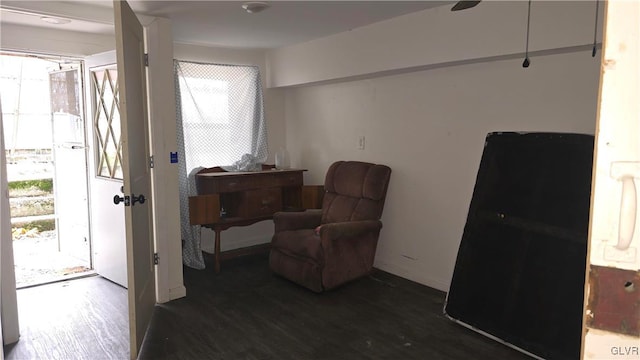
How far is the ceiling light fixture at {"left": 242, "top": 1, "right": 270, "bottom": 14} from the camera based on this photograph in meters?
2.89

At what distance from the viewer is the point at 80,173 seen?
13.3 feet

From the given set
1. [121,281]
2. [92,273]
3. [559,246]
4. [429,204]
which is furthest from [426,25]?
[92,273]

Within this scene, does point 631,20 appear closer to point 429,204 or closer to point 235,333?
point 235,333

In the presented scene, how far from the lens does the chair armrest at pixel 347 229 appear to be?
333 centimetres

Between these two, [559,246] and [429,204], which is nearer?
[559,246]

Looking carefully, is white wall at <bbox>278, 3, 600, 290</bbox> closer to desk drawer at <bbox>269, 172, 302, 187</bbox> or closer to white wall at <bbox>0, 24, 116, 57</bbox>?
desk drawer at <bbox>269, 172, 302, 187</bbox>

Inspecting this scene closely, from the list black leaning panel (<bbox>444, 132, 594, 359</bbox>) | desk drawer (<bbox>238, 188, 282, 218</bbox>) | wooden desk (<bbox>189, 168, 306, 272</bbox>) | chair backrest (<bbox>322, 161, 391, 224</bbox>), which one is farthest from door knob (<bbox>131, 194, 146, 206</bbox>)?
black leaning panel (<bbox>444, 132, 594, 359</bbox>)

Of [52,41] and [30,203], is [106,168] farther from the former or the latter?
[30,203]

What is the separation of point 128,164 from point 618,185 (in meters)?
2.28

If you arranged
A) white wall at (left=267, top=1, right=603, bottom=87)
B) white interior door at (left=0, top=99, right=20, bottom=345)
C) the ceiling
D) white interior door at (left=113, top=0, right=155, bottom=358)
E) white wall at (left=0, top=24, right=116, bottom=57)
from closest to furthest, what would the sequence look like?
white interior door at (left=113, top=0, right=155, bottom=358), white wall at (left=267, top=1, right=603, bottom=87), white interior door at (left=0, top=99, right=20, bottom=345), the ceiling, white wall at (left=0, top=24, right=116, bottom=57)

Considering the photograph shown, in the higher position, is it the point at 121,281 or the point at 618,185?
the point at 618,185

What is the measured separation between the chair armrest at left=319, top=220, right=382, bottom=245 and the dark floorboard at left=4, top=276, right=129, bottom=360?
1.52 m

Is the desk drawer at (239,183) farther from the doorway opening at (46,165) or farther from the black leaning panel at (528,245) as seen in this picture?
the black leaning panel at (528,245)

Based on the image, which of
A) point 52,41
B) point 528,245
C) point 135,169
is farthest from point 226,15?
point 528,245
